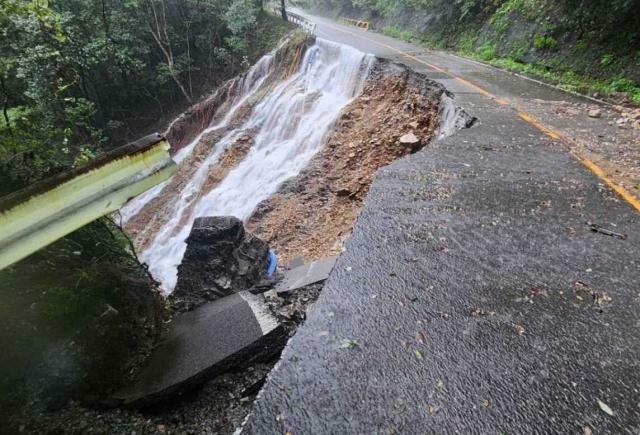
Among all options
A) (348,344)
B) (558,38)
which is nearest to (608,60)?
(558,38)

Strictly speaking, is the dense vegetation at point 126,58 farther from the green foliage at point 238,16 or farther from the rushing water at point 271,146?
the rushing water at point 271,146

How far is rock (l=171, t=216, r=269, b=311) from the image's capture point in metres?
4.56

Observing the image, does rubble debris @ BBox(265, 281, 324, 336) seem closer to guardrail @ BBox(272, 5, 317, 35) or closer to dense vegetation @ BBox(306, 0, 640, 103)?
dense vegetation @ BBox(306, 0, 640, 103)

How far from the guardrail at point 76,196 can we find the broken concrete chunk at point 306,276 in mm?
2070

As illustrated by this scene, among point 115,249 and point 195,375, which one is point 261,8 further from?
point 195,375

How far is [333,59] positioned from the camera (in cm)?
1346

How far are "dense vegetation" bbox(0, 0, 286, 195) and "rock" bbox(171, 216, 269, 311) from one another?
34.9ft

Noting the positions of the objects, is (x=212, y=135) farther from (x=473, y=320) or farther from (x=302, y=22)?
(x=473, y=320)

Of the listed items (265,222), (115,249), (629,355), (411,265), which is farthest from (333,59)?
(629,355)

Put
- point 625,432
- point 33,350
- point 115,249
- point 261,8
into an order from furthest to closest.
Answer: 1. point 261,8
2. point 115,249
3. point 33,350
4. point 625,432

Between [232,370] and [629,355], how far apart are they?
8.65 ft

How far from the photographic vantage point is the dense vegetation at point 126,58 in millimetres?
13430

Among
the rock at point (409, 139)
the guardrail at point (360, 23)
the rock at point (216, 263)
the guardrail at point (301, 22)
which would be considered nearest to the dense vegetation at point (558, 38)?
the rock at point (409, 139)

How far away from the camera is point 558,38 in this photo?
31.1 feet
